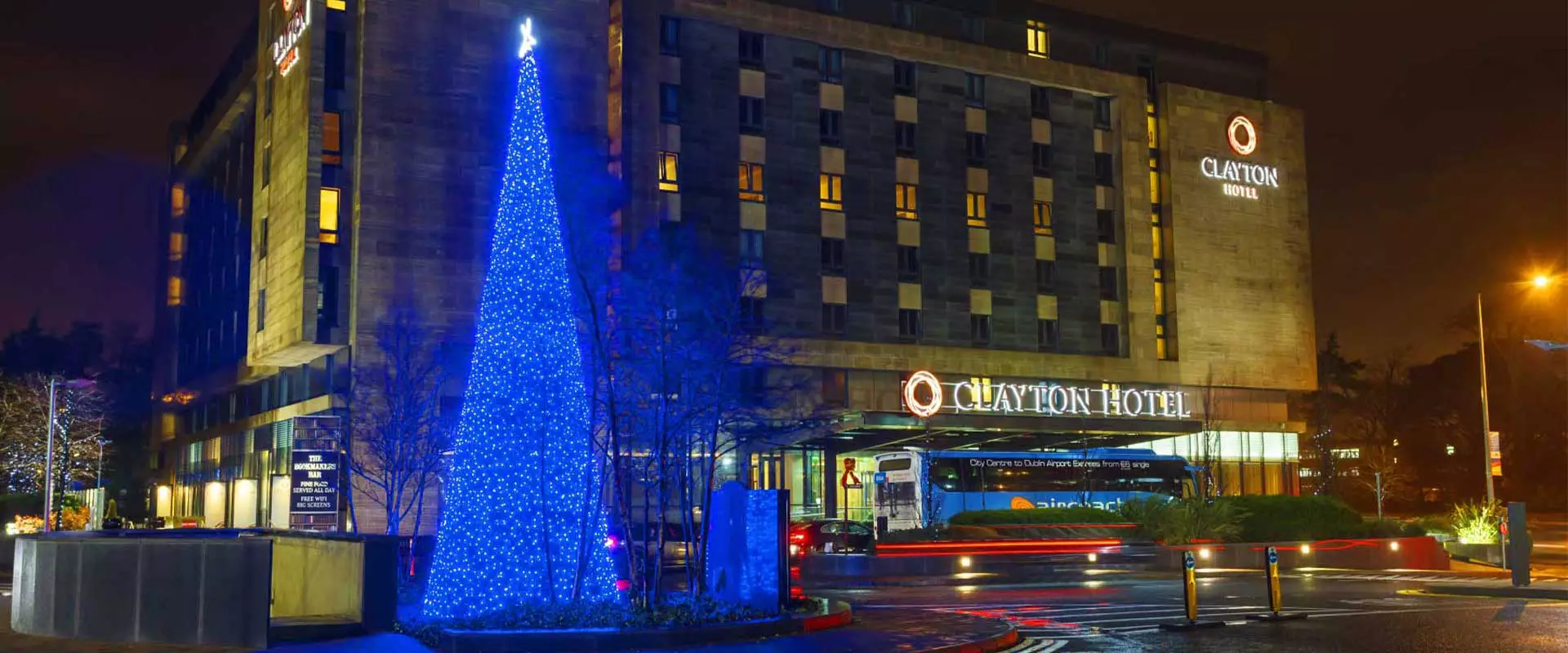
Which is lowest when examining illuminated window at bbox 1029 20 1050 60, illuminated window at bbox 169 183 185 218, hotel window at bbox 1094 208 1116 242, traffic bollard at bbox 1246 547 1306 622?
traffic bollard at bbox 1246 547 1306 622

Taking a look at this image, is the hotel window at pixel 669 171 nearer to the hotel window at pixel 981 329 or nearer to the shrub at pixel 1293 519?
the hotel window at pixel 981 329

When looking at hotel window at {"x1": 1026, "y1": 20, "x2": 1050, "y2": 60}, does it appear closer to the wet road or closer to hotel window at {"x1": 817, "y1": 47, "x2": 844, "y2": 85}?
hotel window at {"x1": 817, "y1": 47, "x2": 844, "y2": 85}

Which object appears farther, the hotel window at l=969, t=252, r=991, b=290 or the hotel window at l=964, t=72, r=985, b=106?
the hotel window at l=964, t=72, r=985, b=106

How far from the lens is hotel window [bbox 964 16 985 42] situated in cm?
7406

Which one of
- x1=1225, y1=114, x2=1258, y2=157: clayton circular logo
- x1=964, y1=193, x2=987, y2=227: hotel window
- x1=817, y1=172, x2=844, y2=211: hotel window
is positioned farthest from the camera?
x1=1225, y1=114, x2=1258, y2=157: clayton circular logo

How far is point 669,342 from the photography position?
84.9ft

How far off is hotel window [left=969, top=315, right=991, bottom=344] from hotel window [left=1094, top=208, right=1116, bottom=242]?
989cm

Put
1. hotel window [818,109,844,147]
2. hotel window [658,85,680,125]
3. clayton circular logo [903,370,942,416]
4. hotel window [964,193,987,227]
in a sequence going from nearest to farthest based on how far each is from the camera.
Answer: clayton circular logo [903,370,942,416]
hotel window [658,85,680,125]
hotel window [818,109,844,147]
hotel window [964,193,987,227]

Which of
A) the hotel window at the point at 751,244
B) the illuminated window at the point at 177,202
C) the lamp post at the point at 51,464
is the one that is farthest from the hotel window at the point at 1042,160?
the illuminated window at the point at 177,202

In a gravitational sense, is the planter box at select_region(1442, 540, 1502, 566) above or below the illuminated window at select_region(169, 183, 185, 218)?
below

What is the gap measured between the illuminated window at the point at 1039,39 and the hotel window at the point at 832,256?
17474 millimetres

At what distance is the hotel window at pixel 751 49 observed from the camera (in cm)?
6656

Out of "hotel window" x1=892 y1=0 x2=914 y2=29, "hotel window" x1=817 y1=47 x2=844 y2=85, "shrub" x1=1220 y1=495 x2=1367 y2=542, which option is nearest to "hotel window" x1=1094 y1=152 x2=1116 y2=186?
"hotel window" x1=892 y1=0 x2=914 y2=29

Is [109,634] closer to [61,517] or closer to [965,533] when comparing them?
[965,533]
